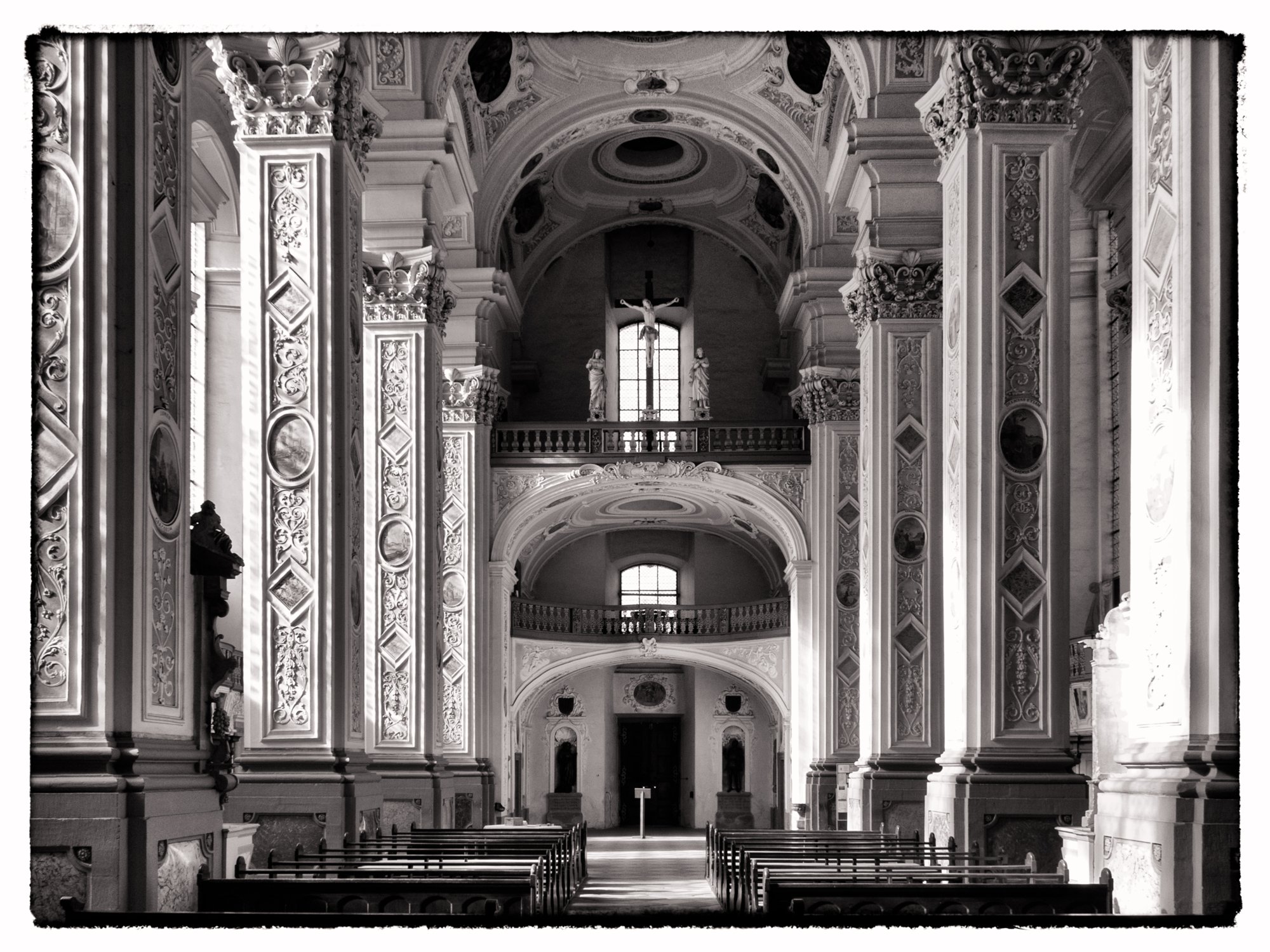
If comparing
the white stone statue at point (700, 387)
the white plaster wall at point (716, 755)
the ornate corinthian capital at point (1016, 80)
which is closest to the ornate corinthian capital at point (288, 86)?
the ornate corinthian capital at point (1016, 80)

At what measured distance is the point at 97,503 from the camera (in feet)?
20.8

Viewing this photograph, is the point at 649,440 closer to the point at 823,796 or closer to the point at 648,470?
the point at 648,470

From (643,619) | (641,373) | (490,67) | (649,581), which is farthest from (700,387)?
(490,67)

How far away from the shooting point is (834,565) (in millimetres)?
21578

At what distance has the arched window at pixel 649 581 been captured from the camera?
35.1 metres

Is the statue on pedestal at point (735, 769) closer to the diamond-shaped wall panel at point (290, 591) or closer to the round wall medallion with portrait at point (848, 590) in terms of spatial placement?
the round wall medallion with portrait at point (848, 590)

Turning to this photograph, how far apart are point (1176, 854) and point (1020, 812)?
172 inches

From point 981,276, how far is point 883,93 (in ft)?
18.0

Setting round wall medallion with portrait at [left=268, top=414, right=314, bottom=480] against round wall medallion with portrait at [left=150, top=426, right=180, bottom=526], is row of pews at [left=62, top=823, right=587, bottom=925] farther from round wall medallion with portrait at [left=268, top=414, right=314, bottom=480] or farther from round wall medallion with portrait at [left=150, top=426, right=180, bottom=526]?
round wall medallion with portrait at [left=268, top=414, right=314, bottom=480]

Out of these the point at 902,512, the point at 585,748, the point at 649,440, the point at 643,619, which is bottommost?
the point at 585,748

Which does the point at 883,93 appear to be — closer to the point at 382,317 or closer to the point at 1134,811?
the point at 382,317

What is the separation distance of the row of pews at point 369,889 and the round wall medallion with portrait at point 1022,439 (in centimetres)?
410

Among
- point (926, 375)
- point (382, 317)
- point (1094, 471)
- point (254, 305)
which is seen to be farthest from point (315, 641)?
point (1094, 471)

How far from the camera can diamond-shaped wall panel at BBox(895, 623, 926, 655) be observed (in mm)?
16438
